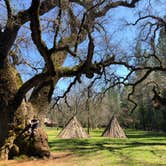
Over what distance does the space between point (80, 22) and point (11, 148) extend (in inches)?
211

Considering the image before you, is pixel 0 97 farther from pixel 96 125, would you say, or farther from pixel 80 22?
pixel 96 125

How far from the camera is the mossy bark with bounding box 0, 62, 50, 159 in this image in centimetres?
1317

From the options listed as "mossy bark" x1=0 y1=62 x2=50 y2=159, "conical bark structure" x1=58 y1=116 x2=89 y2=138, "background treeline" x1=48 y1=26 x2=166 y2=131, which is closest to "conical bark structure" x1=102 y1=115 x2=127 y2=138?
"conical bark structure" x1=58 y1=116 x2=89 y2=138

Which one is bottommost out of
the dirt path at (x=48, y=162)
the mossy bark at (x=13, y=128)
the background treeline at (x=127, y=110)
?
the dirt path at (x=48, y=162)

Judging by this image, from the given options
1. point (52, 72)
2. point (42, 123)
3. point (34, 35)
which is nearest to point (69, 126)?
point (42, 123)

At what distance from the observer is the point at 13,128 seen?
43.6ft

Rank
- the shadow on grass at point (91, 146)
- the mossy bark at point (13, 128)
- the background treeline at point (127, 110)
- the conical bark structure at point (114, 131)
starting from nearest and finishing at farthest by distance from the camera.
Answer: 1. the mossy bark at point (13, 128)
2. the shadow on grass at point (91, 146)
3. the conical bark structure at point (114, 131)
4. the background treeline at point (127, 110)

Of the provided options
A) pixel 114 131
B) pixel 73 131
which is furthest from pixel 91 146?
pixel 114 131

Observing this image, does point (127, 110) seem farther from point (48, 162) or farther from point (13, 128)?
point (48, 162)

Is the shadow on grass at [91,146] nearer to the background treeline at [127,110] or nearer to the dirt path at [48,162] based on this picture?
the dirt path at [48,162]

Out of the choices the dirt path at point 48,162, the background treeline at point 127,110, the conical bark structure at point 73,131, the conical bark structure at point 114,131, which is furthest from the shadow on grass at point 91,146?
the background treeline at point 127,110

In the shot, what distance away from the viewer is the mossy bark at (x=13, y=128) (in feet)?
43.2

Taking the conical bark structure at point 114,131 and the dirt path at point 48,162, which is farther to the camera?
the conical bark structure at point 114,131

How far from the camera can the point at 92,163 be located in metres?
11.7
